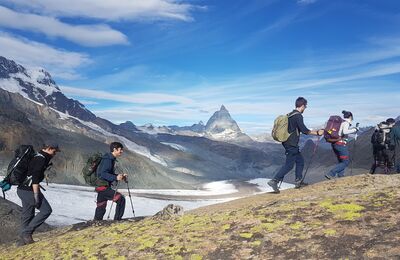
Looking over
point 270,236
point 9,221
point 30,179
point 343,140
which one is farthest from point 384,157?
point 9,221

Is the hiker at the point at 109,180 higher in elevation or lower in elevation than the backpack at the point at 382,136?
lower

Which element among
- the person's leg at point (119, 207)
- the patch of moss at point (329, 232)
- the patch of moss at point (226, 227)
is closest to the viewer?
the patch of moss at point (329, 232)

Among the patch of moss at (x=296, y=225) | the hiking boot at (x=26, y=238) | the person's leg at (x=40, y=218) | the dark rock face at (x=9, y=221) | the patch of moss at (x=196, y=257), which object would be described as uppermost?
the patch of moss at (x=296, y=225)

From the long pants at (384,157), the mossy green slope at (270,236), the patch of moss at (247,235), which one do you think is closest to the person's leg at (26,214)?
the mossy green slope at (270,236)

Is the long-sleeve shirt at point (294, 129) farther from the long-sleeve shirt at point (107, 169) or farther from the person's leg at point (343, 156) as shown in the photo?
the long-sleeve shirt at point (107, 169)

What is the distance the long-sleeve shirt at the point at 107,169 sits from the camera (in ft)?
41.9

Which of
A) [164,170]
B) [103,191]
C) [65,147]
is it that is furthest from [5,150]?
[103,191]

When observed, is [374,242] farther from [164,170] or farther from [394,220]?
[164,170]

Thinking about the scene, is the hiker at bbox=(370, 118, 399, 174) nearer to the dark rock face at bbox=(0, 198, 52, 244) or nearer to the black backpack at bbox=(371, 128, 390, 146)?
the black backpack at bbox=(371, 128, 390, 146)

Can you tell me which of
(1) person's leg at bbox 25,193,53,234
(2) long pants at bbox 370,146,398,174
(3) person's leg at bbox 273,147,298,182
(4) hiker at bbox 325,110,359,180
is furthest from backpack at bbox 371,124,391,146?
(1) person's leg at bbox 25,193,53,234

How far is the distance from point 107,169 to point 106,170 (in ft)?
0.15

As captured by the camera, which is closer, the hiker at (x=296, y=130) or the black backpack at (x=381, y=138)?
the hiker at (x=296, y=130)

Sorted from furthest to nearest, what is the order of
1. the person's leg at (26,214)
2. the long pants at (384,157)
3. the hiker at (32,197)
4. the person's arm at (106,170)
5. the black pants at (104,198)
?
the long pants at (384,157) → the black pants at (104,198) → the person's arm at (106,170) → the hiker at (32,197) → the person's leg at (26,214)

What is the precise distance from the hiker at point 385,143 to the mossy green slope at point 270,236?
44.1 ft
